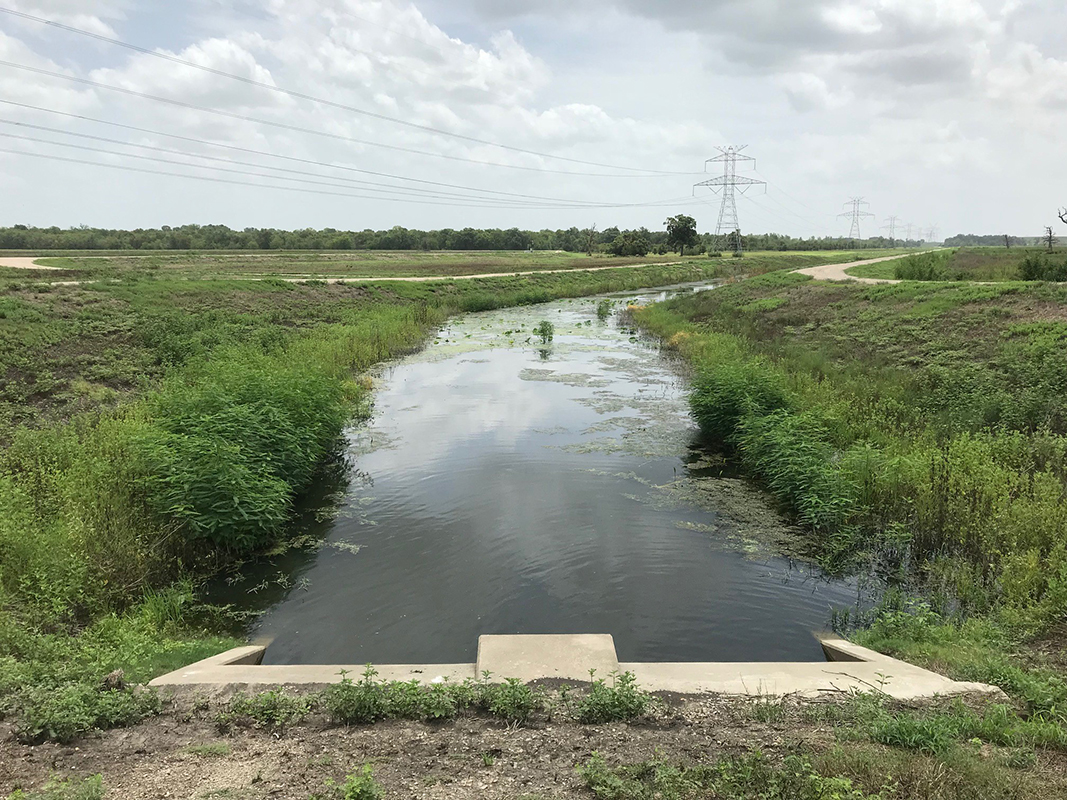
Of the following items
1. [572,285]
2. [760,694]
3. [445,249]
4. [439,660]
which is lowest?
[439,660]

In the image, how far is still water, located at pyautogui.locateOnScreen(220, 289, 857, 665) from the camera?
841cm

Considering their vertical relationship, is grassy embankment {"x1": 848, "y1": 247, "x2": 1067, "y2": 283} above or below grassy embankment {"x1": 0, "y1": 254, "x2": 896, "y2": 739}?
above

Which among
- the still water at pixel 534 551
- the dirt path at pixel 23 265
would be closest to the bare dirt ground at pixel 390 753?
the still water at pixel 534 551

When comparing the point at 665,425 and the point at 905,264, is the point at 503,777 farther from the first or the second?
the point at 905,264

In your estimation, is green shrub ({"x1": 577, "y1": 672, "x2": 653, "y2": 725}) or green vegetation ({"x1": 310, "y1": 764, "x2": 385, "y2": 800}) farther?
green shrub ({"x1": 577, "y1": 672, "x2": 653, "y2": 725})

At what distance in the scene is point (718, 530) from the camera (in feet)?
37.6

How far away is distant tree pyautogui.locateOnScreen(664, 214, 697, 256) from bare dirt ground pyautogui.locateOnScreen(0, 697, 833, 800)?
342 feet

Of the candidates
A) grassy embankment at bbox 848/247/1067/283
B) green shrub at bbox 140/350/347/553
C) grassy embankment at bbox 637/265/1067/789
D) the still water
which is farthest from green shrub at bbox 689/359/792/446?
grassy embankment at bbox 848/247/1067/283

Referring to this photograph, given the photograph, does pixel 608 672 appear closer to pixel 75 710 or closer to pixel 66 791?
pixel 66 791

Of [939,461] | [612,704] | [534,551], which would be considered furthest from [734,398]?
[612,704]

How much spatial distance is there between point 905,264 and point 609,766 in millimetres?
43295

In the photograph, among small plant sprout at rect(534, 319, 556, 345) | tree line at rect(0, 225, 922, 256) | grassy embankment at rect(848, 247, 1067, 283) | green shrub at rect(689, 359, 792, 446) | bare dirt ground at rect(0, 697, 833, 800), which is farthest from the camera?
tree line at rect(0, 225, 922, 256)

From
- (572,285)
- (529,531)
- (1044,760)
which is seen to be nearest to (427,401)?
(529,531)

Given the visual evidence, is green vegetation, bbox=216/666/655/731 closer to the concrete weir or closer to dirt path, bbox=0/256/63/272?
the concrete weir
